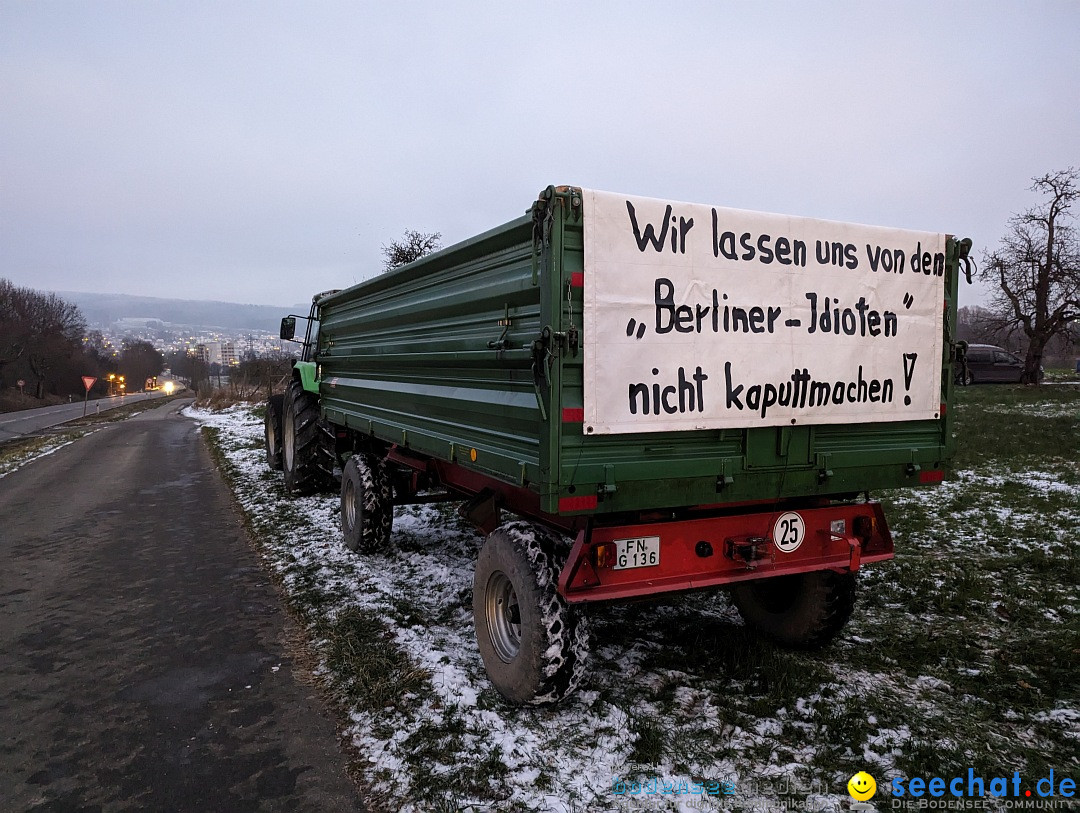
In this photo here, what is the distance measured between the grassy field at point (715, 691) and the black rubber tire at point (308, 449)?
2470mm

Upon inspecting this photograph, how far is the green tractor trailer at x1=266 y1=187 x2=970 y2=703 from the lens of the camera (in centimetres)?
290

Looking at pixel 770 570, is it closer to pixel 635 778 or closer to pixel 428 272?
pixel 635 778

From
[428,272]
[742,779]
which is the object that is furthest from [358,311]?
[742,779]

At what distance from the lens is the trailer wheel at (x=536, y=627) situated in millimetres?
3076

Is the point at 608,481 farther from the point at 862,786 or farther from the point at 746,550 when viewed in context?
the point at 862,786

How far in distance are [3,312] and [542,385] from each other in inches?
2970

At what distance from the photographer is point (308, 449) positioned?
827cm

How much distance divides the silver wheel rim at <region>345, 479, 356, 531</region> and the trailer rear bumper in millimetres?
3614

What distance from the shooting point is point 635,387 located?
2.97m

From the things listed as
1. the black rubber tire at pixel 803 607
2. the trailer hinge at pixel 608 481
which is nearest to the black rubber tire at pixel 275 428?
the black rubber tire at pixel 803 607

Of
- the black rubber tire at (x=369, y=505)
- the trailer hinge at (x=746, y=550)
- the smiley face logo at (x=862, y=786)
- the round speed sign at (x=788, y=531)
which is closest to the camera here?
the smiley face logo at (x=862, y=786)

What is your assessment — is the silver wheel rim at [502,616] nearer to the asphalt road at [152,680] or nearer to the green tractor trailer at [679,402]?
the green tractor trailer at [679,402]

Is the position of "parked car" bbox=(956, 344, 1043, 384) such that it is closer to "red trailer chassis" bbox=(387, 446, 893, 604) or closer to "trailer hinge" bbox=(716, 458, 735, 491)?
"red trailer chassis" bbox=(387, 446, 893, 604)

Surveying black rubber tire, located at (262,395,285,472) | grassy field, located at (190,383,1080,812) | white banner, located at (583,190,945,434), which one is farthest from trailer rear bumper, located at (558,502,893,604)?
black rubber tire, located at (262,395,285,472)
